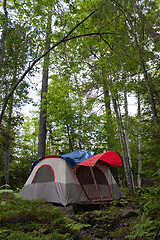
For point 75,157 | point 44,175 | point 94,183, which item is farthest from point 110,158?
point 44,175

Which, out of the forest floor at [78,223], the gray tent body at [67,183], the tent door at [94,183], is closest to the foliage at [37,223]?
the forest floor at [78,223]

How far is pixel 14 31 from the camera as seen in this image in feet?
17.9

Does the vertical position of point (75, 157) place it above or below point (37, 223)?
above

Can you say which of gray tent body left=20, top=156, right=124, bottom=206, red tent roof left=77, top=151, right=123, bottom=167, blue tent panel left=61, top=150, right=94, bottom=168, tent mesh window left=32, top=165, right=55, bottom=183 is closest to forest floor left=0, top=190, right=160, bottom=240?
gray tent body left=20, top=156, right=124, bottom=206

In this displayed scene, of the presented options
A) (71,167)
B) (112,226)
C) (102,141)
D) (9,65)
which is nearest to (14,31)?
(9,65)

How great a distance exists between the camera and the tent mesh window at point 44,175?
21.9 feet

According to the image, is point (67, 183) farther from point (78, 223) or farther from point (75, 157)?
point (78, 223)

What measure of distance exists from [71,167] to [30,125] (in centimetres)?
1443

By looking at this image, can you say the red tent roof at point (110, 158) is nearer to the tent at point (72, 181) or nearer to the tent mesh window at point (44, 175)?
the tent at point (72, 181)

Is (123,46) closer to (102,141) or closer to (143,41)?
(143,41)

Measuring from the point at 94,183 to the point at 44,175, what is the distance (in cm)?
192

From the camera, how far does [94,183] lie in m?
6.98

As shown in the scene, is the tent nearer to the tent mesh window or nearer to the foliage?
the tent mesh window

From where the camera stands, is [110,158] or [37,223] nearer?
[37,223]
